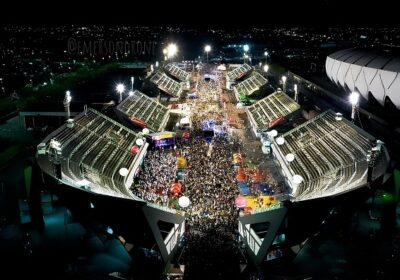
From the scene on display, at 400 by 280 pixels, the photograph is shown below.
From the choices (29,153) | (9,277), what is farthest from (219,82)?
(9,277)

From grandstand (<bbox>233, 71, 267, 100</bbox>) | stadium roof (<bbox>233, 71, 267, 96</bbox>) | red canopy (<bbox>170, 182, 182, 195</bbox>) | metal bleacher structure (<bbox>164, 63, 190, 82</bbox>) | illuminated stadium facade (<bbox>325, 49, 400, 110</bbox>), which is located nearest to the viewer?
red canopy (<bbox>170, 182, 182, 195</bbox>)

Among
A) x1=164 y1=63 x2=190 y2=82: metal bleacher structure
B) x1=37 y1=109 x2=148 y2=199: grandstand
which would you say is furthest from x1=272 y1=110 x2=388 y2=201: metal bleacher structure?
x1=164 y1=63 x2=190 y2=82: metal bleacher structure

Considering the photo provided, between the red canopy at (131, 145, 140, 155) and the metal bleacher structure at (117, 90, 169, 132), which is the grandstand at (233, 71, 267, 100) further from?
the red canopy at (131, 145, 140, 155)

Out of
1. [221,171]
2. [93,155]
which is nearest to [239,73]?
[221,171]

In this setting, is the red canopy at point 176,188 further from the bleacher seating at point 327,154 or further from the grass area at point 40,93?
the grass area at point 40,93

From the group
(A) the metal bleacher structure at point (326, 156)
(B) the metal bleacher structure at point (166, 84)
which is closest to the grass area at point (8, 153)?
(A) the metal bleacher structure at point (326, 156)

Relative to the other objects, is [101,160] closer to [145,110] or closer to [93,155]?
[93,155]

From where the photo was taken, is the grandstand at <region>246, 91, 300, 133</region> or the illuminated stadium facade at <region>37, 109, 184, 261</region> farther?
the grandstand at <region>246, 91, 300, 133</region>

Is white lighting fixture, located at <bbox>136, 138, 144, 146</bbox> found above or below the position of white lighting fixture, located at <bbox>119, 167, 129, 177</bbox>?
below
